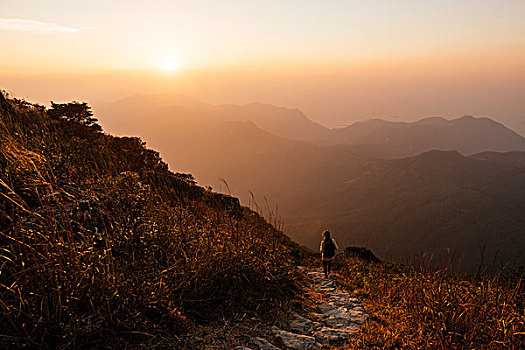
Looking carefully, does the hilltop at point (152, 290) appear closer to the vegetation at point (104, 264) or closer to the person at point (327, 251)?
the vegetation at point (104, 264)

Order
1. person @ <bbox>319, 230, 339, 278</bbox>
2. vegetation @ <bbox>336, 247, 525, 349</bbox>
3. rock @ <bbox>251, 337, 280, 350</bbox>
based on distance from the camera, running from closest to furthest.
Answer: rock @ <bbox>251, 337, 280, 350</bbox> < vegetation @ <bbox>336, 247, 525, 349</bbox> < person @ <bbox>319, 230, 339, 278</bbox>

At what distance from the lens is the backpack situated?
1162 cm

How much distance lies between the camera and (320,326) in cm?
549

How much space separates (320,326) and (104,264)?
387 cm

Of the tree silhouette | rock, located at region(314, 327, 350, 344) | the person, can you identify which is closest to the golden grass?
rock, located at region(314, 327, 350, 344)

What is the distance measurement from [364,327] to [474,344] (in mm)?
1674

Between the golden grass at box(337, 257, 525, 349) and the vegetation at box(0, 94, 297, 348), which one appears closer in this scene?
the vegetation at box(0, 94, 297, 348)

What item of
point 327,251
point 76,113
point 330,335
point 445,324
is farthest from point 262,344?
point 76,113

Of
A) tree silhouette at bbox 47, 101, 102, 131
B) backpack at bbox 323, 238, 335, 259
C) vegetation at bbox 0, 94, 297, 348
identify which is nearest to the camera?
vegetation at bbox 0, 94, 297, 348

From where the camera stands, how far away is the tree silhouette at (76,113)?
17453mm

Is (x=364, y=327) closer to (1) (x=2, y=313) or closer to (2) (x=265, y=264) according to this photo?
(2) (x=265, y=264)

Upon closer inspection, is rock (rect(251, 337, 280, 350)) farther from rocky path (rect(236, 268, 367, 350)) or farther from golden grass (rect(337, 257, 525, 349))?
golden grass (rect(337, 257, 525, 349))

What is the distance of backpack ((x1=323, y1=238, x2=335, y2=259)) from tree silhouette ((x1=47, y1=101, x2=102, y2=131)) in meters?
14.5

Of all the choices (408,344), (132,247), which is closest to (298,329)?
(408,344)
